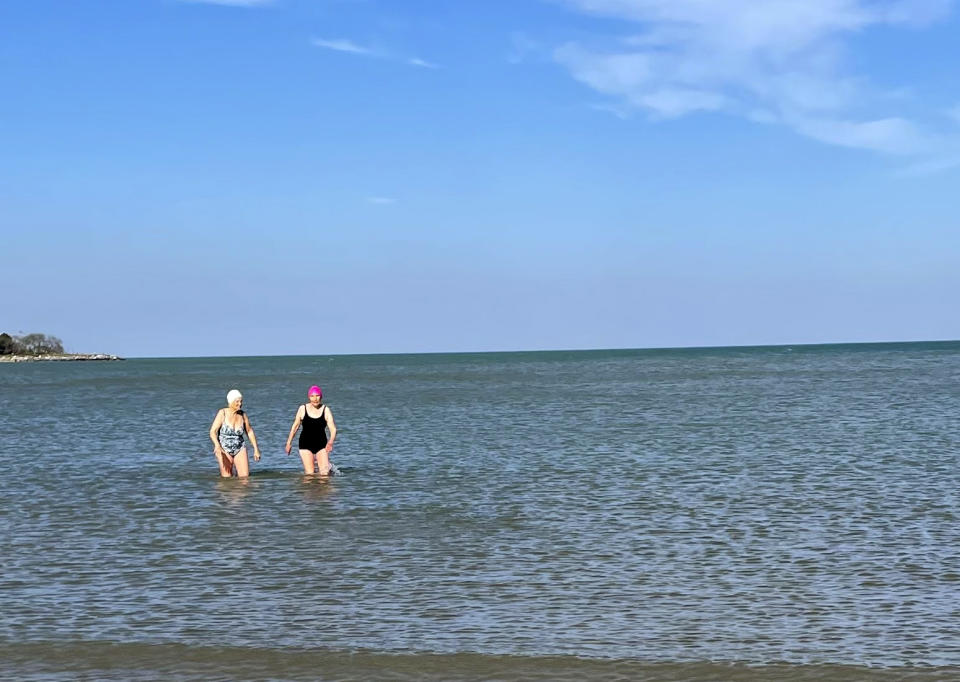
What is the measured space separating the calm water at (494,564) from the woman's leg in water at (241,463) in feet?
1.42

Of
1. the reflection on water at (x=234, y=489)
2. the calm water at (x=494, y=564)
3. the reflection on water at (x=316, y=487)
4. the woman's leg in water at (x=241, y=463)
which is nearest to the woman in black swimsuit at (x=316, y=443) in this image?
the reflection on water at (x=316, y=487)

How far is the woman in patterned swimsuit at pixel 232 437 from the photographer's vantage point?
20.0m

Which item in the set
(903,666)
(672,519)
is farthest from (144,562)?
(903,666)

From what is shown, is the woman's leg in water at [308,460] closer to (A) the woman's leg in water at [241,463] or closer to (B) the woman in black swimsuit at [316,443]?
(B) the woman in black swimsuit at [316,443]

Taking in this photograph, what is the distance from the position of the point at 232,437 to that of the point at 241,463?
776mm

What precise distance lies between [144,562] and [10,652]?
12.4 ft

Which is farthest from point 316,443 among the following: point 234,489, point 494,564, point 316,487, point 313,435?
point 494,564

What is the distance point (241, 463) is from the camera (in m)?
21.4

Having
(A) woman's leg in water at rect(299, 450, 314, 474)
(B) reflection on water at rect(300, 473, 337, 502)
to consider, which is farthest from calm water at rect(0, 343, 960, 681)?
(A) woman's leg in water at rect(299, 450, 314, 474)

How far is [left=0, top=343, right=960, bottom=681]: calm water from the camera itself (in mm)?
9336

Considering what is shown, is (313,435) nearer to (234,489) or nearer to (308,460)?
(308,460)

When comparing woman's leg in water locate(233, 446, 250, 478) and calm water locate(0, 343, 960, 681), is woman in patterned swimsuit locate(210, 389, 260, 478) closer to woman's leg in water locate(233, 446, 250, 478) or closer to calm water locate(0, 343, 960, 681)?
woman's leg in water locate(233, 446, 250, 478)

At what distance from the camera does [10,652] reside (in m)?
9.56

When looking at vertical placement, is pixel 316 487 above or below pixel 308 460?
below
